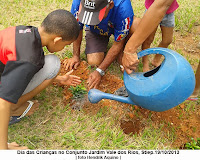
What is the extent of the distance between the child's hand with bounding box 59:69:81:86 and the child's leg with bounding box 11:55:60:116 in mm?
232

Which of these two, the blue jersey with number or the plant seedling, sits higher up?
the blue jersey with number

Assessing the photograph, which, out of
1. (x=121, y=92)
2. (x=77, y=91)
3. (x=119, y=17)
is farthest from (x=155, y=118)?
(x=119, y=17)

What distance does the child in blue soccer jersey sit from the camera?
1.77 metres

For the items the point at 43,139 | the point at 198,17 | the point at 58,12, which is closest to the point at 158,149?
the point at 43,139

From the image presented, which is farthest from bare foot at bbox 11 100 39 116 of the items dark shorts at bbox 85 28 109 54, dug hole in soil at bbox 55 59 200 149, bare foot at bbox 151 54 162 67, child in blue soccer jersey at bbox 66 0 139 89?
bare foot at bbox 151 54 162 67

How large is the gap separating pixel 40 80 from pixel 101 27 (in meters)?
0.93

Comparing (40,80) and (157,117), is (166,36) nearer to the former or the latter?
(157,117)

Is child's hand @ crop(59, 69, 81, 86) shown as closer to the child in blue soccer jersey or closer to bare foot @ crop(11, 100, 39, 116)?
the child in blue soccer jersey

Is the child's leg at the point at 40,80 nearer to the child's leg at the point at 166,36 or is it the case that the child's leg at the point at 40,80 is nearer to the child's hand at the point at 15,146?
the child's hand at the point at 15,146

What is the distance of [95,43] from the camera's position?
244 centimetres

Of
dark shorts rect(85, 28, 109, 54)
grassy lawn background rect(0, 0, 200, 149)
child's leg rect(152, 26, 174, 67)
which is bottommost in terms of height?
grassy lawn background rect(0, 0, 200, 149)

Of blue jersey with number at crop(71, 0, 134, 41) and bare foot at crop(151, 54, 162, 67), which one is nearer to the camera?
blue jersey with number at crop(71, 0, 134, 41)

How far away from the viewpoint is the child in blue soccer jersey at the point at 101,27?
1772mm

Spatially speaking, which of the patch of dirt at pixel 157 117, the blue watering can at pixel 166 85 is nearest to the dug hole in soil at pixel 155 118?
the patch of dirt at pixel 157 117
